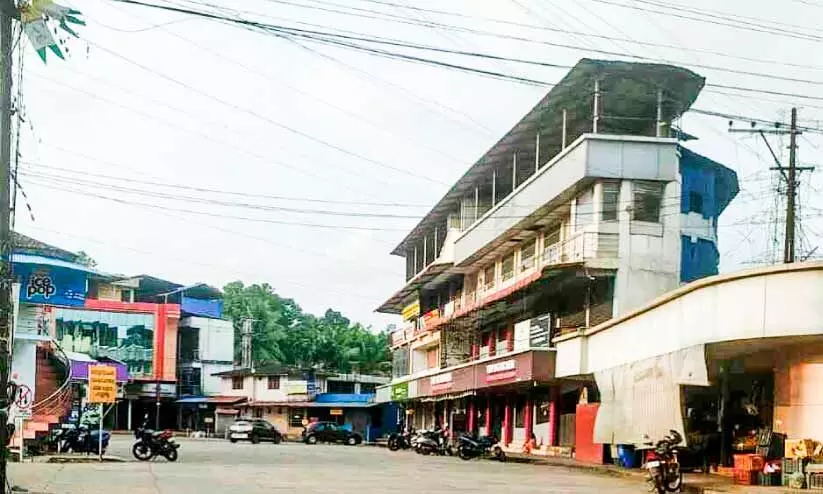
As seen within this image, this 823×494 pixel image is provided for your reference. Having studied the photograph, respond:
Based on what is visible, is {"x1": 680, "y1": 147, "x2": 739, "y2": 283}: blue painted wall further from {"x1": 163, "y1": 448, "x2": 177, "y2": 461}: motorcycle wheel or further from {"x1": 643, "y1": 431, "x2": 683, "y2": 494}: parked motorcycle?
{"x1": 163, "y1": 448, "x2": 177, "y2": 461}: motorcycle wheel

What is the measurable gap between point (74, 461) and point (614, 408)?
1324cm

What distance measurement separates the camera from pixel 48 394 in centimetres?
3369

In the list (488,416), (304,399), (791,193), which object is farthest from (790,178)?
(304,399)

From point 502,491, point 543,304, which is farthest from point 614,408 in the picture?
point 543,304

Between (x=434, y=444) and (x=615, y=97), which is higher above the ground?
(x=615, y=97)

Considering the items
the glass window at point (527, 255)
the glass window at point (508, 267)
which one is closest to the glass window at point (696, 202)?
the glass window at point (527, 255)

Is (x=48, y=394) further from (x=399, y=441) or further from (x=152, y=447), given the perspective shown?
(x=399, y=441)

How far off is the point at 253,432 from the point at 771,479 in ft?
124

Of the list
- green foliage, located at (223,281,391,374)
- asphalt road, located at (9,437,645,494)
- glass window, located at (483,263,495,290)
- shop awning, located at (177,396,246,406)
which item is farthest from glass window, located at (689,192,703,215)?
green foliage, located at (223,281,391,374)

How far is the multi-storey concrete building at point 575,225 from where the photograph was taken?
32906 mm

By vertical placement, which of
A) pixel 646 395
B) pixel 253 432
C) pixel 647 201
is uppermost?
pixel 647 201

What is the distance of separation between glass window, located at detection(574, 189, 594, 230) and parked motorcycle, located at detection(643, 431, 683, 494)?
13408mm

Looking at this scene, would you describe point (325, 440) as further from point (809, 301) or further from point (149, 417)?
A: point (809, 301)

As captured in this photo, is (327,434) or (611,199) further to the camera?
(327,434)
